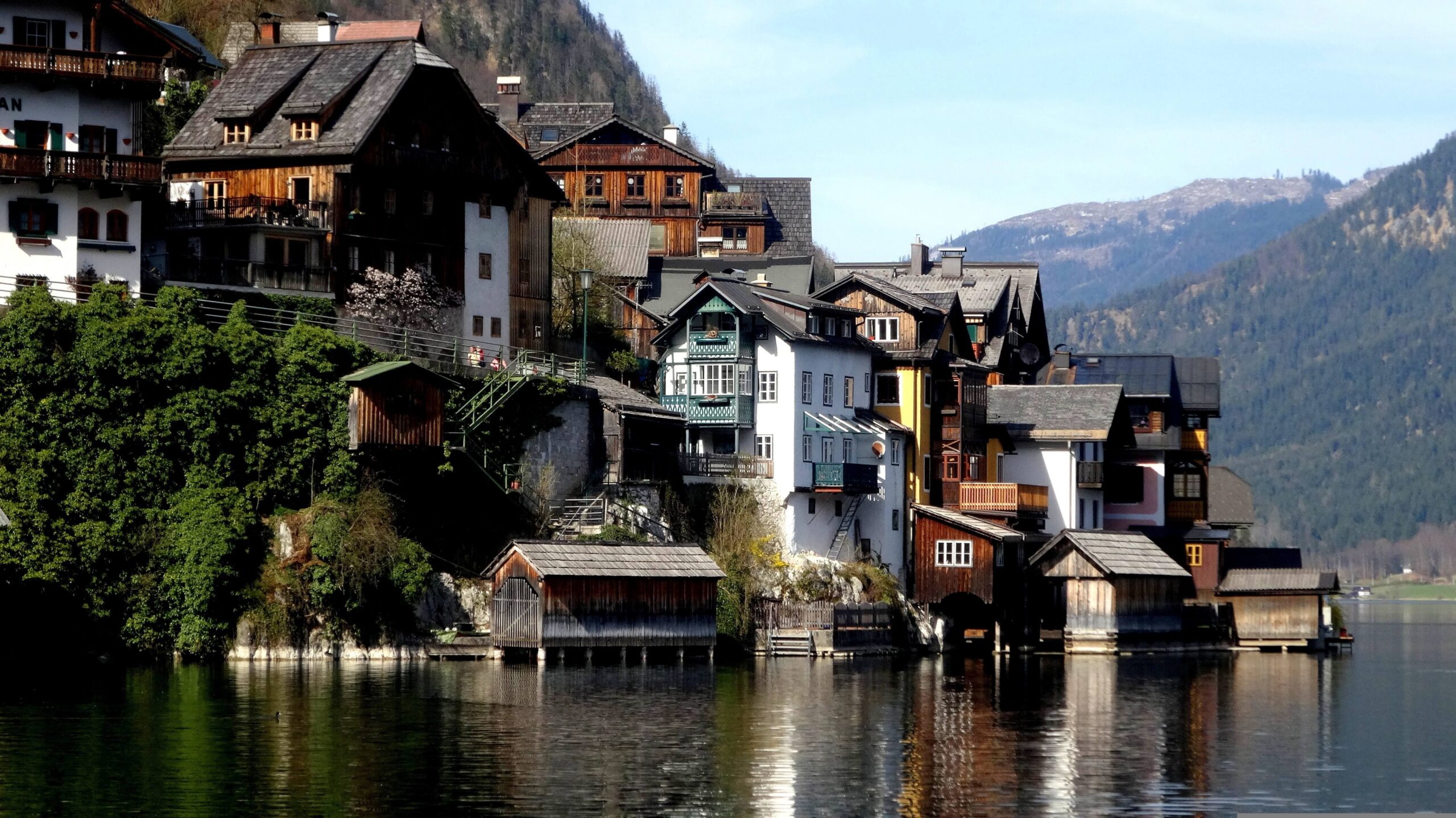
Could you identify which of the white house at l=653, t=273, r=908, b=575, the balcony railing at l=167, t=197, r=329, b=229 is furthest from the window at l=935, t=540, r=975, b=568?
the balcony railing at l=167, t=197, r=329, b=229

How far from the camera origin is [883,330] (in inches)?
4026

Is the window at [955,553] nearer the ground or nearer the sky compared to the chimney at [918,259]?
nearer the ground

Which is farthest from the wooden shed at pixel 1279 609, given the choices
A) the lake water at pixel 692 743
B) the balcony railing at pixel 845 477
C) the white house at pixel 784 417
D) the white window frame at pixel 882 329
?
the lake water at pixel 692 743

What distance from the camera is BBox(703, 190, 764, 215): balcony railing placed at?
452ft

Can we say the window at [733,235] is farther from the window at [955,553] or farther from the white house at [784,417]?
the window at [955,553]

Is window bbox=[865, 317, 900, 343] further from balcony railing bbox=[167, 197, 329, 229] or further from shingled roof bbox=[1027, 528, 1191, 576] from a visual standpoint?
balcony railing bbox=[167, 197, 329, 229]

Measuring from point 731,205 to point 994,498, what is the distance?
43316 mm

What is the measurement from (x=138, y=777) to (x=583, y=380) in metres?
44.0

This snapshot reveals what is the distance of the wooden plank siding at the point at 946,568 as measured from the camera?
94.4 metres

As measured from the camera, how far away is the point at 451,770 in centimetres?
4847

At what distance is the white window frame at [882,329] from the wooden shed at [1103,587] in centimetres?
1207

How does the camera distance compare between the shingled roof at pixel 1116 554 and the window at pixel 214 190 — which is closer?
the window at pixel 214 190

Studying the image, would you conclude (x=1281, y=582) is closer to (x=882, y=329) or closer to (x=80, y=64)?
(x=882, y=329)

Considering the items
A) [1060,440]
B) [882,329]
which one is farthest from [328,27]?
[1060,440]
